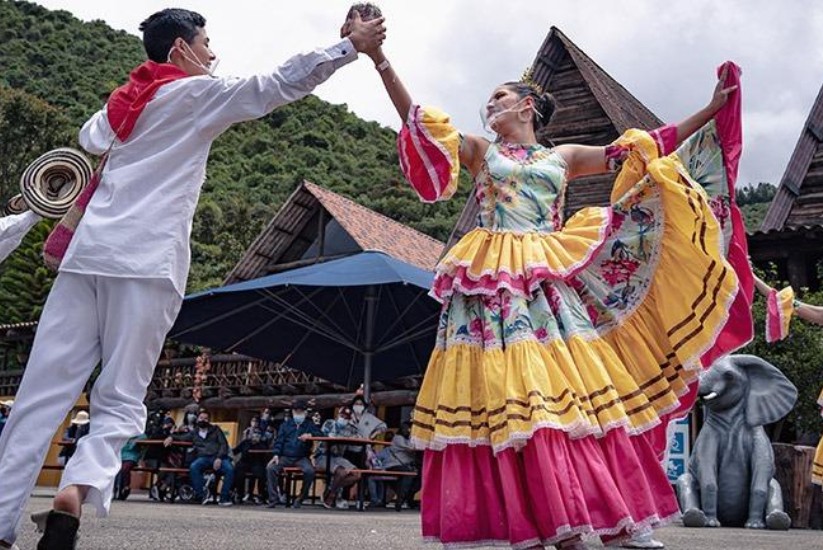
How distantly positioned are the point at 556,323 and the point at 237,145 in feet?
196

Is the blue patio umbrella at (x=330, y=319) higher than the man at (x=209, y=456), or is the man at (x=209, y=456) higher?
the blue patio umbrella at (x=330, y=319)

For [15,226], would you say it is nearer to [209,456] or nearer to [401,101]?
[401,101]

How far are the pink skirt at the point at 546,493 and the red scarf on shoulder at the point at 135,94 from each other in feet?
4.65

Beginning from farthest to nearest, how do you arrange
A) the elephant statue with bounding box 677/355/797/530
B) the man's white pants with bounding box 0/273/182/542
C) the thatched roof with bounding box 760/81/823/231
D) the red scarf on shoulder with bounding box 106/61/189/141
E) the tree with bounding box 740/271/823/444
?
the thatched roof with bounding box 760/81/823/231, the tree with bounding box 740/271/823/444, the elephant statue with bounding box 677/355/797/530, the red scarf on shoulder with bounding box 106/61/189/141, the man's white pants with bounding box 0/273/182/542

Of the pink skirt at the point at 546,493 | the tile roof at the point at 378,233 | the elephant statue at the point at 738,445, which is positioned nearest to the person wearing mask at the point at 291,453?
the elephant statue at the point at 738,445

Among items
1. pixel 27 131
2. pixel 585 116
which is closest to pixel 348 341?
pixel 585 116

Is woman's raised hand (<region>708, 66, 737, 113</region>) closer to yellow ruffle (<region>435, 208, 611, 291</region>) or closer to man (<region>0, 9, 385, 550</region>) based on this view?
yellow ruffle (<region>435, 208, 611, 291</region>)

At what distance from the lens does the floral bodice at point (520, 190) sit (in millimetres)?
3402

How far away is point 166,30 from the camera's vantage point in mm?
3129

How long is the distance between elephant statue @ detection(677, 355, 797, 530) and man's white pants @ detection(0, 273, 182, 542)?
682 cm

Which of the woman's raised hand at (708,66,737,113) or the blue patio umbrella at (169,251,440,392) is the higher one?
the blue patio umbrella at (169,251,440,392)

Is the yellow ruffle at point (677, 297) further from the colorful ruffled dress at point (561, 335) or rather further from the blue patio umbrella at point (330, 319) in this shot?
the blue patio umbrella at point (330, 319)

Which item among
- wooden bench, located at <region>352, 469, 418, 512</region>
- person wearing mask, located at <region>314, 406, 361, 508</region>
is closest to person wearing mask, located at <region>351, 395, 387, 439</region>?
person wearing mask, located at <region>314, 406, 361, 508</region>

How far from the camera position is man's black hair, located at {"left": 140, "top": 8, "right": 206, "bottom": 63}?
3.12 metres
